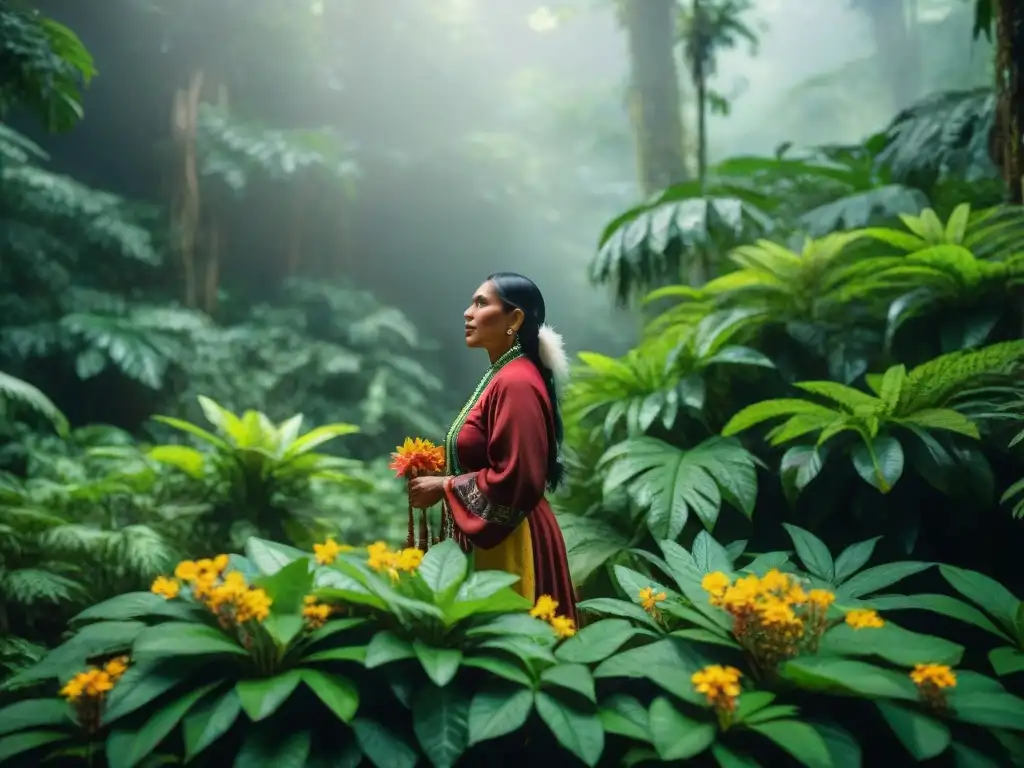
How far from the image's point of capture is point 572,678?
127 centimetres

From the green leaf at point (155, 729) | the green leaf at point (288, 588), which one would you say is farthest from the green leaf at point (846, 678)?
the green leaf at point (155, 729)

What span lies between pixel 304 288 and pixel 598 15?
9.34 meters

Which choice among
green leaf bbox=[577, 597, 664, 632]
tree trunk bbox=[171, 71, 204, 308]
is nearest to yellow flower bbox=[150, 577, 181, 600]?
green leaf bbox=[577, 597, 664, 632]

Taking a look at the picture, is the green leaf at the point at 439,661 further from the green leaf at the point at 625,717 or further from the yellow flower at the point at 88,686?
the yellow flower at the point at 88,686

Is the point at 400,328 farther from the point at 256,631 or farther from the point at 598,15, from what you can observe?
the point at 598,15

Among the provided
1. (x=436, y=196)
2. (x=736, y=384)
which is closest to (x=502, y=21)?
(x=436, y=196)

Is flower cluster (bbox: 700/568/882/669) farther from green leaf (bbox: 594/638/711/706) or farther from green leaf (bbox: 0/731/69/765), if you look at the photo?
green leaf (bbox: 0/731/69/765)

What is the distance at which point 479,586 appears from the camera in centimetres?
149

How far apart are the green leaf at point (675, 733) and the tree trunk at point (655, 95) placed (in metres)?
4.10

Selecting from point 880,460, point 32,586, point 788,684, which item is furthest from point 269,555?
point 880,460

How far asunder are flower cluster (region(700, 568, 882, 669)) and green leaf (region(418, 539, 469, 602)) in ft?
1.61

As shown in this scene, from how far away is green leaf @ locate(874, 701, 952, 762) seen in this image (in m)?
1.19

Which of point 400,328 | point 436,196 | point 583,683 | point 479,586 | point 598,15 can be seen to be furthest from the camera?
point 598,15

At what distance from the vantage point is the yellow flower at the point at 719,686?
119cm
